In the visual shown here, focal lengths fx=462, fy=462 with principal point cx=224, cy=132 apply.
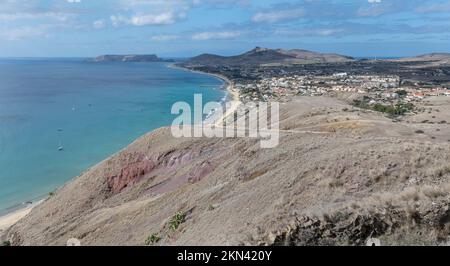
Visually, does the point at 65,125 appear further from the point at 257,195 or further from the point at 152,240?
the point at 257,195

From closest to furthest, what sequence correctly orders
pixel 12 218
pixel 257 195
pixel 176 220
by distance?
pixel 257 195 < pixel 176 220 < pixel 12 218

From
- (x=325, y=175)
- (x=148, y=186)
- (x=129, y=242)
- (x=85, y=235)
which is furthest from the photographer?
(x=148, y=186)

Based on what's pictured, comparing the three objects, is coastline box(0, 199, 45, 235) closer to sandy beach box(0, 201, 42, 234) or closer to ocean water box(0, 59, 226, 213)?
sandy beach box(0, 201, 42, 234)

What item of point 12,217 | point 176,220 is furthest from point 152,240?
point 12,217

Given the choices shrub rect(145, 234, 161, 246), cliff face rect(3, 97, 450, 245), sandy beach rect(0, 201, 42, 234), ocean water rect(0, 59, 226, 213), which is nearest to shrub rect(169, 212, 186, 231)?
cliff face rect(3, 97, 450, 245)

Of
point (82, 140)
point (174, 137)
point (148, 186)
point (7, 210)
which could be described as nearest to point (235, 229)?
point (148, 186)
